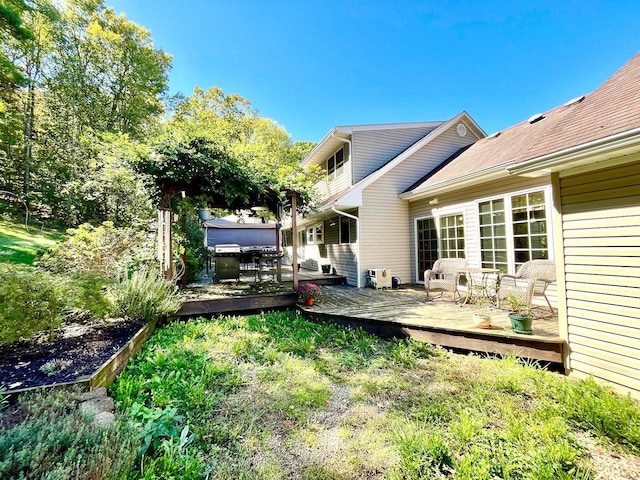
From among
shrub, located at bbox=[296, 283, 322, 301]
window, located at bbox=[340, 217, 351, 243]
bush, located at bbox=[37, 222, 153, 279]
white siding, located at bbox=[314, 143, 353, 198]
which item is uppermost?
white siding, located at bbox=[314, 143, 353, 198]

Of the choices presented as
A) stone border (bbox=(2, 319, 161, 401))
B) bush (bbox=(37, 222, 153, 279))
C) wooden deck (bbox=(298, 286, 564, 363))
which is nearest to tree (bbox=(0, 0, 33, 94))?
bush (bbox=(37, 222, 153, 279))

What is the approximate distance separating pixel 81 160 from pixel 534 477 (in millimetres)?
18185

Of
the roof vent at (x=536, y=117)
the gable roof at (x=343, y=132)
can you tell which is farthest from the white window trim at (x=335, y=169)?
the roof vent at (x=536, y=117)

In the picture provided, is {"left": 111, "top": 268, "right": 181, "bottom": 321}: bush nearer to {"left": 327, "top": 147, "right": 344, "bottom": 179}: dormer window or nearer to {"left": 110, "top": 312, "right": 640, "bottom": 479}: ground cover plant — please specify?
{"left": 110, "top": 312, "right": 640, "bottom": 479}: ground cover plant

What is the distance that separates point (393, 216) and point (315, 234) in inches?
184

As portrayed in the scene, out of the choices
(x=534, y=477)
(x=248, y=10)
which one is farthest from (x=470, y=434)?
(x=248, y=10)

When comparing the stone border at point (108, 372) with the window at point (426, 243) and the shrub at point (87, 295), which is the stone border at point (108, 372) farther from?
the window at point (426, 243)

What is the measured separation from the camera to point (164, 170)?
220 inches

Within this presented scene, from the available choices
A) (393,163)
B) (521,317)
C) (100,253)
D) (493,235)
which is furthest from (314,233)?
(521,317)

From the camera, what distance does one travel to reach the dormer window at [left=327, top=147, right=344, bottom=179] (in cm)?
1060

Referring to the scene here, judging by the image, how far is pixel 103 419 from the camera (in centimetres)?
191

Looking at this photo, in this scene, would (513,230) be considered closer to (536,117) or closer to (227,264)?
(536,117)

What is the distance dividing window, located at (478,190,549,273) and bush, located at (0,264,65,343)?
26.5 feet

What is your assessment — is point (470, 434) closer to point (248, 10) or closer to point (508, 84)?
point (248, 10)
